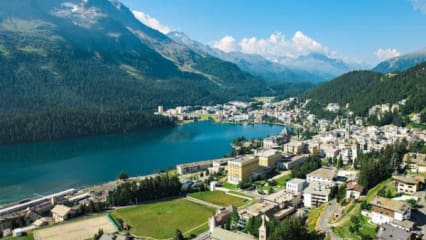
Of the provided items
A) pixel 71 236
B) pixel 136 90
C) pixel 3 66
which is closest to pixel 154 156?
pixel 71 236

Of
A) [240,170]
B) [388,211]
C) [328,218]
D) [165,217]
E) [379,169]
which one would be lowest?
[165,217]

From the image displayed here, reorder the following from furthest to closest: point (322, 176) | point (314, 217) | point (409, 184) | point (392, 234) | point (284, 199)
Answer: point (322, 176) < point (284, 199) < point (314, 217) < point (409, 184) < point (392, 234)

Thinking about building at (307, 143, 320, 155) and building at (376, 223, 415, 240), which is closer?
building at (376, 223, 415, 240)

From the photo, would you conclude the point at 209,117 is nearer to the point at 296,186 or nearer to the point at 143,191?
the point at 143,191

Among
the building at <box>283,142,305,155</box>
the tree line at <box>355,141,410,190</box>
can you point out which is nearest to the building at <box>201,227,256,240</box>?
the tree line at <box>355,141,410,190</box>

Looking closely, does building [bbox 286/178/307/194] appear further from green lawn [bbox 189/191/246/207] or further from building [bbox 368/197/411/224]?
building [bbox 368/197/411/224]

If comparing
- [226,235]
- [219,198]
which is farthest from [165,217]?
[226,235]

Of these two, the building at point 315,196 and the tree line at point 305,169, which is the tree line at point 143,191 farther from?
the building at point 315,196
